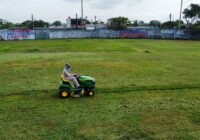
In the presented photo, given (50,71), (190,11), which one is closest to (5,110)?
(50,71)

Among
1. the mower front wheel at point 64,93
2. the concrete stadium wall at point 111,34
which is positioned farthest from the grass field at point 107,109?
the concrete stadium wall at point 111,34

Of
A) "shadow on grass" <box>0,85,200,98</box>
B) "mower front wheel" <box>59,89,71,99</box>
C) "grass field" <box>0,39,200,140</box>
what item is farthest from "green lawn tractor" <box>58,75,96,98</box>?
"shadow on grass" <box>0,85,200,98</box>

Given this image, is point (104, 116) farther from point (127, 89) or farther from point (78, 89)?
point (127, 89)

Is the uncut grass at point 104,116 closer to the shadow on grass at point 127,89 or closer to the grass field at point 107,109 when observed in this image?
the grass field at point 107,109

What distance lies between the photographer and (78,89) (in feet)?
34.3

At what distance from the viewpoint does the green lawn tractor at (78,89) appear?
1033 cm

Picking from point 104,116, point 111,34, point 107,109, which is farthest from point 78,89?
point 111,34

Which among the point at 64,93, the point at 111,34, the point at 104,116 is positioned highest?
the point at 111,34

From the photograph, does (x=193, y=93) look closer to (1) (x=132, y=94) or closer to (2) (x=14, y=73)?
(1) (x=132, y=94)

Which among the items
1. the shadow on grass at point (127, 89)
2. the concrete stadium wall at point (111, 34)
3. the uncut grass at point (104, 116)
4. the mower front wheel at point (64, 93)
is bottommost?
the uncut grass at point (104, 116)

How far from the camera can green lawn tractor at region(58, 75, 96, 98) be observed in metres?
10.3

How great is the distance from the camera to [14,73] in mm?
15641

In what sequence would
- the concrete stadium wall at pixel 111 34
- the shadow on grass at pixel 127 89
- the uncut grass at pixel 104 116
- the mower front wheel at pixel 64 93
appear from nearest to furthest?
the uncut grass at pixel 104 116 < the mower front wheel at pixel 64 93 < the shadow on grass at pixel 127 89 < the concrete stadium wall at pixel 111 34

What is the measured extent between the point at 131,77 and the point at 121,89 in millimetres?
2742
